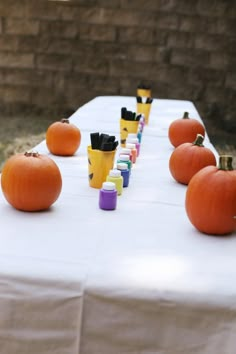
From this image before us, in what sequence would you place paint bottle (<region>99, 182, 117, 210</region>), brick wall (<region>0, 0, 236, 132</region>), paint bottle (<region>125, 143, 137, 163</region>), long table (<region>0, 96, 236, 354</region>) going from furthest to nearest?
brick wall (<region>0, 0, 236, 132</region>), paint bottle (<region>125, 143, 137, 163</region>), paint bottle (<region>99, 182, 117, 210</region>), long table (<region>0, 96, 236, 354</region>)

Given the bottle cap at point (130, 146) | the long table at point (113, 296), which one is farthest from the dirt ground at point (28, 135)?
the long table at point (113, 296)

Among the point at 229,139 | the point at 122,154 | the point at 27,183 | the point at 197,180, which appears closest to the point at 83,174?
the point at 122,154

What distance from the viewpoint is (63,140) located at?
2264 millimetres

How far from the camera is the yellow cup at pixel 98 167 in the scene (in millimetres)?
1829

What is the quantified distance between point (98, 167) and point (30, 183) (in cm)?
35

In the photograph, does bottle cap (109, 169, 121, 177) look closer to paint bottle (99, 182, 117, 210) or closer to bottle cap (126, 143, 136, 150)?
paint bottle (99, 182, 117, 210)

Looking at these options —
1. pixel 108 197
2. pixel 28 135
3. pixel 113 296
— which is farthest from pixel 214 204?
pixel 28 135

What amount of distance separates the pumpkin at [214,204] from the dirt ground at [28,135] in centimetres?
321

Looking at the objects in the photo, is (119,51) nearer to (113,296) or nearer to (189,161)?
(189,161)

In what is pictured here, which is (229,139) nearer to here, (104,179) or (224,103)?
(224,103)

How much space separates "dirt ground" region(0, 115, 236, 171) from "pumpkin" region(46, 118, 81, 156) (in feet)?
7.39

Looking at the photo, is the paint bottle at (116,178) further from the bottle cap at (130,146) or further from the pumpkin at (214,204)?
the bottle cap at (130,146)

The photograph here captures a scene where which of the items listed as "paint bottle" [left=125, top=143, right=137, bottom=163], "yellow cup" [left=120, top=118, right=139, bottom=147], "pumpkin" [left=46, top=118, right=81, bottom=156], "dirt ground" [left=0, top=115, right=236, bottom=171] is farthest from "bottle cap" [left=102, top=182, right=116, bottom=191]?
"dirt ground" [left=0, top=115, right=236, bottom=171]

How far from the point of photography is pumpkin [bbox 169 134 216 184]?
1923mm
